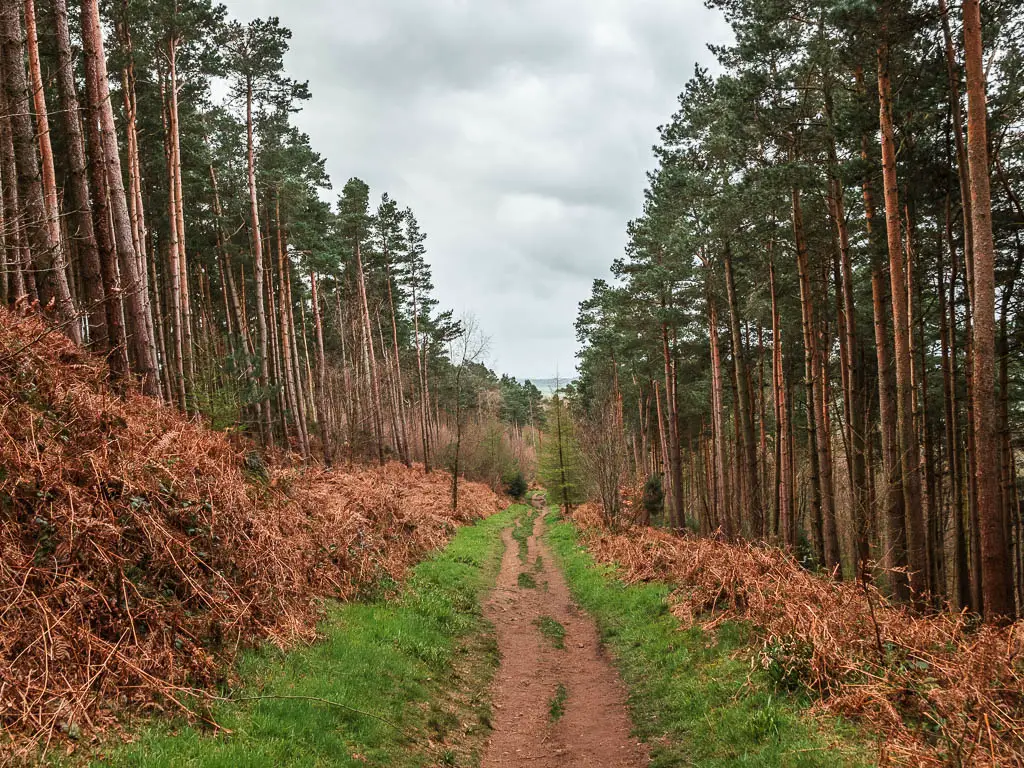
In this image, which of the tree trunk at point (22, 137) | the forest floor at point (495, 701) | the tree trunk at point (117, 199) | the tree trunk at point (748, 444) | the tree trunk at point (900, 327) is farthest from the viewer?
the tree trunk at point (748, 444)

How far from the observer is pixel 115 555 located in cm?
522

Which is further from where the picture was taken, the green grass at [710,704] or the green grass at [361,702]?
the green grass at [710,704]

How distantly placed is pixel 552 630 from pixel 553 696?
322 cm

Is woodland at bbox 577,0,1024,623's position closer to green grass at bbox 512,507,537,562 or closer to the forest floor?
the forest floor

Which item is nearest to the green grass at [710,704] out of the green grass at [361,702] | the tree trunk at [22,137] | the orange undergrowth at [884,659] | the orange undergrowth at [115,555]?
the orange undergrowth at [884,659]

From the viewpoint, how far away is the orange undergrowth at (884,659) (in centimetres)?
404

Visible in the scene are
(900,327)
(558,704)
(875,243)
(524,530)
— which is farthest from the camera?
(524,530)

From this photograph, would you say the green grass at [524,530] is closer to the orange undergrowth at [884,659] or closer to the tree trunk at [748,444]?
the tree trunk at [748,444]

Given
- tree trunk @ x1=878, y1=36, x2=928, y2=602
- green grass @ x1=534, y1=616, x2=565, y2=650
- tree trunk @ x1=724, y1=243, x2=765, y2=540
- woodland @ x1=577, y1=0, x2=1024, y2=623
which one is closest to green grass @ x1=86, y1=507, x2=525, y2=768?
green grass @ x1=534, y1=616, x2=565, y2=650

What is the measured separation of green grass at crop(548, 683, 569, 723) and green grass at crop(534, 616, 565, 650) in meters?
2.01

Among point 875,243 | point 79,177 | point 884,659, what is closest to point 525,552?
point 875,243

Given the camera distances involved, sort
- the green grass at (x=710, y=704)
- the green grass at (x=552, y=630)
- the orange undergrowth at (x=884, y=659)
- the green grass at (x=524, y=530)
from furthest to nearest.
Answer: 1. the green grass at (x=524, y=530)
2. the green grass at (x=552, y=630)
3. the green grass at (x=710, y=704)
4. the orange undergrowth at (x=884, y=659)

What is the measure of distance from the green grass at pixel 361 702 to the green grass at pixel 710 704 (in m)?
2.06

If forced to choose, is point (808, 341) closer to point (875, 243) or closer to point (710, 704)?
point (875, 243)
